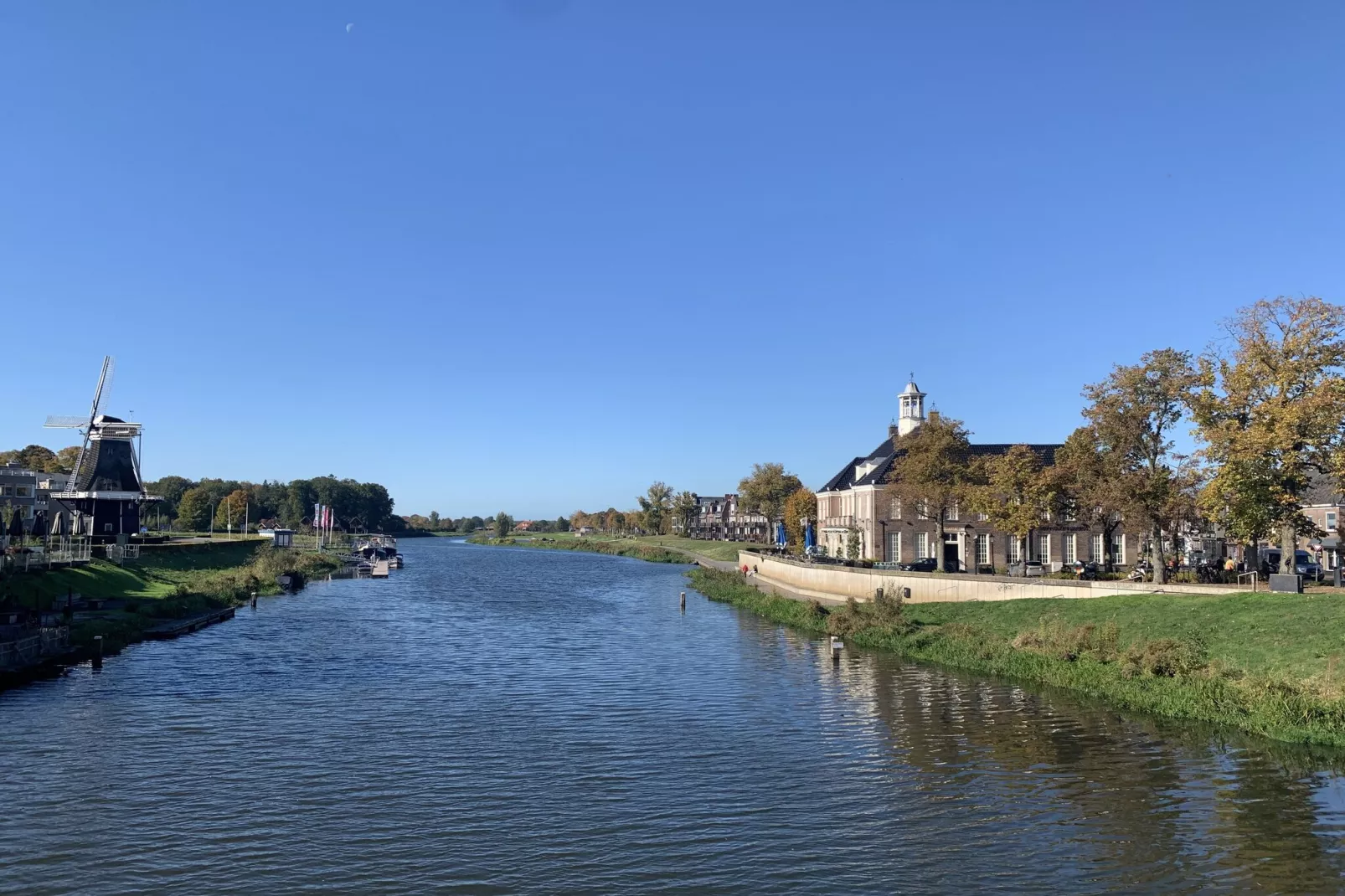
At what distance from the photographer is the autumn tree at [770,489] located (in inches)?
5468

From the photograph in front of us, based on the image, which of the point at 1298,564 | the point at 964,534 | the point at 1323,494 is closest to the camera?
the point at 1298,564

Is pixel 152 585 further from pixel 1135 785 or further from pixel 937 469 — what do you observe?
pixel 1135 785

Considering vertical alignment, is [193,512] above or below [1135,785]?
above

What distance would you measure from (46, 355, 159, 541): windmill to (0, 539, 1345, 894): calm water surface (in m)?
68.9

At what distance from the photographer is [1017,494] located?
62656mm

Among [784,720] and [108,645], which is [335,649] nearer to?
[108,645]

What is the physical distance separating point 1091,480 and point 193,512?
175 metres

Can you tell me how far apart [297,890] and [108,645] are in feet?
112

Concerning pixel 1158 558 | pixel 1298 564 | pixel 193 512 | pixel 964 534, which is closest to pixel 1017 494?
pixel 1158 558

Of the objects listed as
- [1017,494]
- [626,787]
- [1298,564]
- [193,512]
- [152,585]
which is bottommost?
[626,787]

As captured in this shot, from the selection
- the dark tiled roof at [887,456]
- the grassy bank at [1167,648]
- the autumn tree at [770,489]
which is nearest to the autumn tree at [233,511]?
the autumn tree at [770,489]

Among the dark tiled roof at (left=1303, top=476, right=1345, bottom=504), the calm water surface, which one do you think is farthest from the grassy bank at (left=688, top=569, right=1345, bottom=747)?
the dark tiled roof at (left=1303, top=476, right=1345, bottom=504)

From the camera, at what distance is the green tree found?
17762cm

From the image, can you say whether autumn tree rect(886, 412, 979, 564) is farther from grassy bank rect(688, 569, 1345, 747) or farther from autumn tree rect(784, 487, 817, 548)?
autumn tree rect(784, 487, 817, 548)
